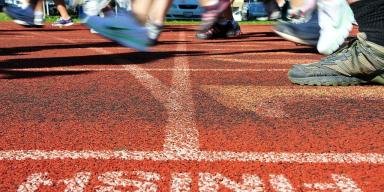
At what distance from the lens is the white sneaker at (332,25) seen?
2961 millimetres

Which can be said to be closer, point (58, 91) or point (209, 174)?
point (209, 174)

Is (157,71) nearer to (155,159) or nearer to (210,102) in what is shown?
(210,102)

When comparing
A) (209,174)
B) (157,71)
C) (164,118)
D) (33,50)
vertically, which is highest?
(209,174)

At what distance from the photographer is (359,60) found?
10.1 ft

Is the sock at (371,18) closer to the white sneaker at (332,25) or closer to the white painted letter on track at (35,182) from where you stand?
the white sneaker at (332,25)

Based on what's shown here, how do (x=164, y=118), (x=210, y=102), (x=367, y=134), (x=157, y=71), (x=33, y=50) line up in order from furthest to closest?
(x=33, y=50) < (x=157, y=71) < (x=210, y=102) < (x=164, y=118) < (x=367, y=134)

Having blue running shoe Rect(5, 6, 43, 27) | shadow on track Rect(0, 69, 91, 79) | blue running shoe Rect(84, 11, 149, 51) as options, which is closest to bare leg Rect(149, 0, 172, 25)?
blue running shoe Rect(84, 11, 149, 51)

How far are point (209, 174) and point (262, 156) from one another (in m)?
0.27

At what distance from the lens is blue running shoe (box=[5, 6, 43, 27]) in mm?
4695

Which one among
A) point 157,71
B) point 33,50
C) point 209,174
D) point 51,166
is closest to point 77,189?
point 51,166

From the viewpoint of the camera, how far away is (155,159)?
178 centimetres

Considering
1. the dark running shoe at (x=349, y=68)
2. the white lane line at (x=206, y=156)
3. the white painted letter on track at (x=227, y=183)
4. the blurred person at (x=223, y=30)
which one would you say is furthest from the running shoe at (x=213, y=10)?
the blurred person at (x=223, y=30)

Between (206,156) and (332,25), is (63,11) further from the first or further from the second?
(206,156)

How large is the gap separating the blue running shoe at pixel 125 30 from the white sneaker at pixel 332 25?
3.27 feet
